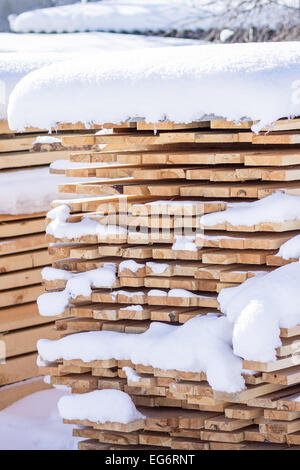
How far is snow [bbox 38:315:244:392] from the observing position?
15.2 ft

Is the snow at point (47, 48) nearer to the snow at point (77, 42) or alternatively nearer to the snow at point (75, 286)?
Answer: the snow at point (77, 42)

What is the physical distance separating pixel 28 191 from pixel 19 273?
60 centimetres

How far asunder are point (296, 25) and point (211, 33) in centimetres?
128

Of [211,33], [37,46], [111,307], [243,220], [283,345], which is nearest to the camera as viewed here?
[283,345]

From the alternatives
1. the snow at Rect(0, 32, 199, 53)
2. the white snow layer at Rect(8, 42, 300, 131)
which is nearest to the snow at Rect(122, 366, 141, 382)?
the white snow layer at Rect(8, 42, 300, 131)

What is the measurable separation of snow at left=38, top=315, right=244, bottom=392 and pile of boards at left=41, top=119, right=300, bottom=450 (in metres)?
0.05

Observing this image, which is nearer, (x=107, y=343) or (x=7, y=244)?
(x=107, y=343)

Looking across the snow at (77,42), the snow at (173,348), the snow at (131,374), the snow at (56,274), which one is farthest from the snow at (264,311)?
the snow at (77,42)

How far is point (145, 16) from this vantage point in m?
11.6

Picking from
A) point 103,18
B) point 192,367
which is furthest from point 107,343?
point 103,18

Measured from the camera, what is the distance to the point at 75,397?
16.8ft

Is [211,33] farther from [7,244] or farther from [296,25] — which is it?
[7,244]

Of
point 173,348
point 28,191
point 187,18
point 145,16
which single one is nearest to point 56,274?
point 173,348

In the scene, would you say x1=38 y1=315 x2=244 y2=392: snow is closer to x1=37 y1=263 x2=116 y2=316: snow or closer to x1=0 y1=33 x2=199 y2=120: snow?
x1=37 y1=263 x2=116 y2=316: snow
